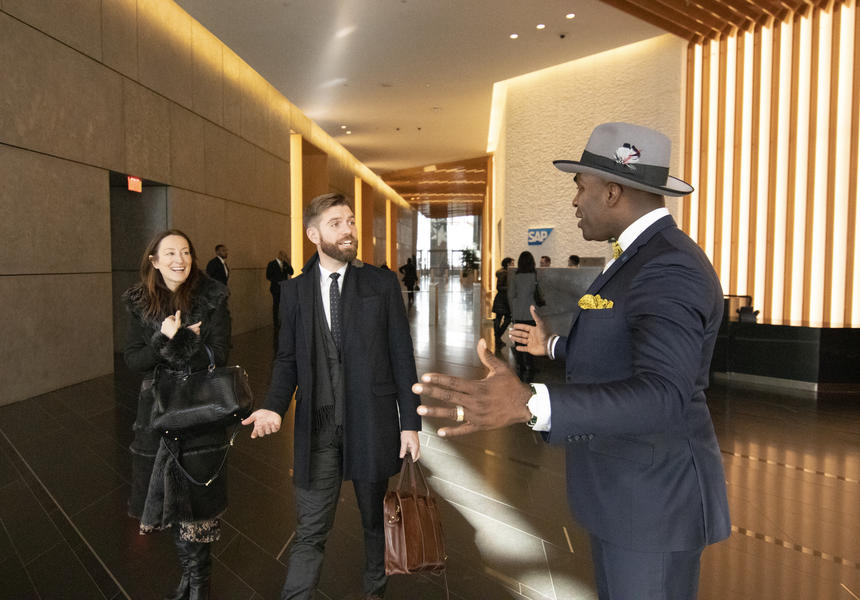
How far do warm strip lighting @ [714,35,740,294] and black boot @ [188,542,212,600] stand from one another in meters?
9.30

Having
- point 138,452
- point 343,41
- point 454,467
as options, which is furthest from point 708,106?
point 138,452

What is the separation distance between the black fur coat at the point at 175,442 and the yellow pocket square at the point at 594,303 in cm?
170

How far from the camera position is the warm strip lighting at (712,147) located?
953 cm

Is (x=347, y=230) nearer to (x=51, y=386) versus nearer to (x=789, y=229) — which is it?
(x=51, y=386)

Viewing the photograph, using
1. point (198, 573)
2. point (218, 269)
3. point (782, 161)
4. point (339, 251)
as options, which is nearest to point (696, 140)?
point (782, 161)

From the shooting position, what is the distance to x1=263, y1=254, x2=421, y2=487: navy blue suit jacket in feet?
6.91

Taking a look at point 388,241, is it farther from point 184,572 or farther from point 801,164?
point 184,572

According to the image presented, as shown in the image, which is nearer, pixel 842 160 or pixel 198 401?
pixel 198 401

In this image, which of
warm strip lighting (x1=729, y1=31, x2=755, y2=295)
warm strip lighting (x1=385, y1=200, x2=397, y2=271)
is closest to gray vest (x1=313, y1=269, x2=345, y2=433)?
warm strip lighting (x1=729, y1=31, x2=755, y2=295)

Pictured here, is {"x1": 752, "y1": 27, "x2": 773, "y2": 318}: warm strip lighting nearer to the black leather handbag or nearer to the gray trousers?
the gray trousers

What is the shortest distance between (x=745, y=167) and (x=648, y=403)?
10.0 metres

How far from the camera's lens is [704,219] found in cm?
980

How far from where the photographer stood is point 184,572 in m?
2.35

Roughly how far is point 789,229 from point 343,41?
26.7 feet
